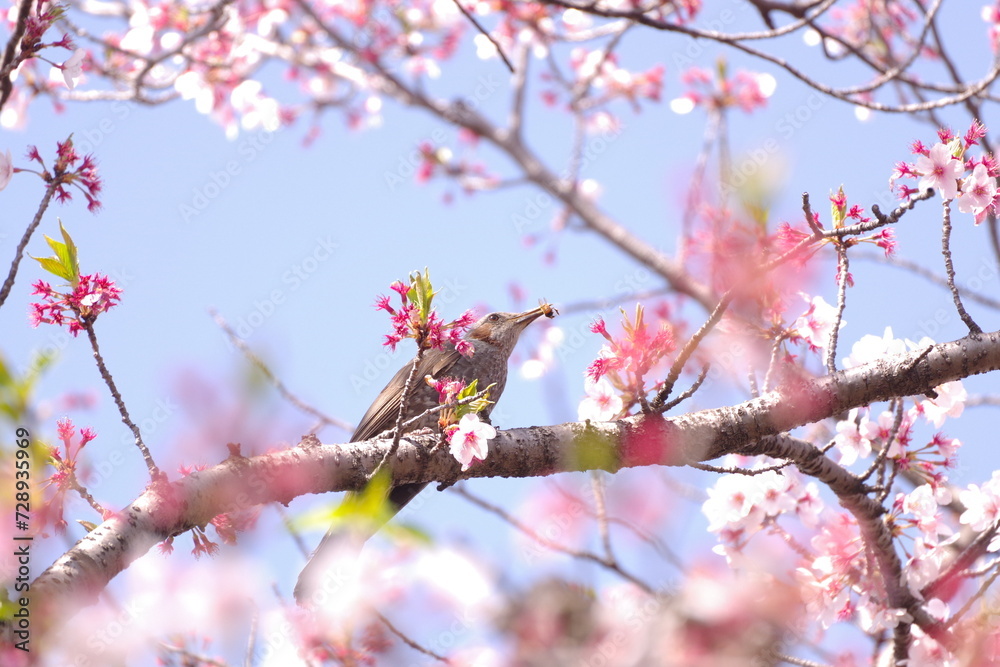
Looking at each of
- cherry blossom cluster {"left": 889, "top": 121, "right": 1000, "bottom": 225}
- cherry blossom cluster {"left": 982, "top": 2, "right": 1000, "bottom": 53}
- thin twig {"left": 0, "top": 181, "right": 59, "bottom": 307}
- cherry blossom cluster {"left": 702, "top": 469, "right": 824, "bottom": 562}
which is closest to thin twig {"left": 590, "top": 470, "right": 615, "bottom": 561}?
cherry blossom cluster {"left": 702, "top": 469, "right": 824, "bottom": 562}

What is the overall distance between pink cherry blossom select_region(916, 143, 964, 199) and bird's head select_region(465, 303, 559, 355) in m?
2.56

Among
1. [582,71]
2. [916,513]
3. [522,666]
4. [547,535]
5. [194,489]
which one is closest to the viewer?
[522,666]

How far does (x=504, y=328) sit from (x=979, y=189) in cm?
288

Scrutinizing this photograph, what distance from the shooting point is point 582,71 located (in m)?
9.02

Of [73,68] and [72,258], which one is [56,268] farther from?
[73,68]

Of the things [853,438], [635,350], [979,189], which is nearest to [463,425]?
[635,350]

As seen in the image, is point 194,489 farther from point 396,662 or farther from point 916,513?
point 916,513

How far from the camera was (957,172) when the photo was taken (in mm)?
2680

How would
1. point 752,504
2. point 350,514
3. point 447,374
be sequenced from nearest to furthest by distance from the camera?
1. point 350,514
2. point 752,504
3. point 447,374

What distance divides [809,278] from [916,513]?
104 cm

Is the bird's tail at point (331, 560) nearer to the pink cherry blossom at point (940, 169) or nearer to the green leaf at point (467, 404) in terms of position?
the green leaf at point (467, 404)

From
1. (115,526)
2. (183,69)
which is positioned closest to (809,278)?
(115,526)

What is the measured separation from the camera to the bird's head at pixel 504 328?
5.08 meters

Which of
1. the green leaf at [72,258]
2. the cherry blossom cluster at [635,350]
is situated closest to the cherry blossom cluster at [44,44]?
the green leaf at [72,258]
